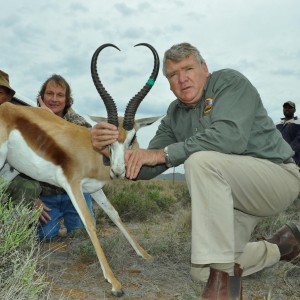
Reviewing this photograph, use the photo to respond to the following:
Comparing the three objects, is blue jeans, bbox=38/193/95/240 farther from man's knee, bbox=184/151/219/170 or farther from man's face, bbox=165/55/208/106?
man's knee, bbox=184/151/219/170

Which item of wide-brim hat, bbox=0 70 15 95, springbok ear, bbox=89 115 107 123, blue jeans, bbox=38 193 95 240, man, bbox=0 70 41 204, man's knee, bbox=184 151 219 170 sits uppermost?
wide-brim hat, bbox=0 70 15 95

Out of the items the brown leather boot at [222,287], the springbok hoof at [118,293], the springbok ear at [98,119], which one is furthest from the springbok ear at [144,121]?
the brown leather boot at [222,287]

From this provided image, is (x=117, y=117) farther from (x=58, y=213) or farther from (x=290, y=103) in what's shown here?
(x=290, y=103)

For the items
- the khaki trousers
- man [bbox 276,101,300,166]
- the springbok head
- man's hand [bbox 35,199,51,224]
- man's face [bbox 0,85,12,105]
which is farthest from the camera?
man [bbox 276,101,300,166]

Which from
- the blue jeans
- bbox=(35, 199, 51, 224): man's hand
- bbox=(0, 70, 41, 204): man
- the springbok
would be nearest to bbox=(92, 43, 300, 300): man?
the springbok

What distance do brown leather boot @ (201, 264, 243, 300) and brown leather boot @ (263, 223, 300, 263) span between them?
44.8 inches

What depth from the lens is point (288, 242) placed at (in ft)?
13.4

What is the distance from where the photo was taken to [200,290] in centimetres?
350

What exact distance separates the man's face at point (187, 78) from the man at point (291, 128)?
24.4 ft

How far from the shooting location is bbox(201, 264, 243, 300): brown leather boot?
118 inches

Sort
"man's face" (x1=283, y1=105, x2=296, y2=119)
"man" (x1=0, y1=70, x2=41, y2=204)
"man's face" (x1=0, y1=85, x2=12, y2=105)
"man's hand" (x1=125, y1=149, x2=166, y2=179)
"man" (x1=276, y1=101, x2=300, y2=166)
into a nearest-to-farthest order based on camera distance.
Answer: "man's hand" (x1=125, y1=149, x2=166, y2=179) → "man" (x1=0, y1=70, x2=41, y2=204) → "man's face" (x1=0, y1=85, x2=12, y2=105) → "man" (x1=276, y1=101, x2=300, y2=166) → "man's face" (x1=283, y1=105, x2=296, y2=119)

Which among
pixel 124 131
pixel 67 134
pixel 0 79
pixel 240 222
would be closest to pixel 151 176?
pixel 124 131

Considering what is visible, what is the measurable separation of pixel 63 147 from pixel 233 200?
1.94 meters

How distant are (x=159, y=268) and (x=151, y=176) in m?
0.92
